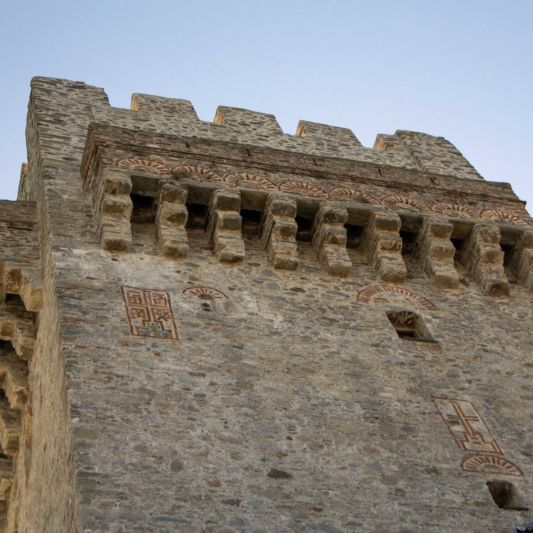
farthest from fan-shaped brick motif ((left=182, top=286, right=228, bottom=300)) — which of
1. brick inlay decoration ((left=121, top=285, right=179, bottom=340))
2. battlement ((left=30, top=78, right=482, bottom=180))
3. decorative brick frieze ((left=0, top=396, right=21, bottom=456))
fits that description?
battlement ((left=30, top=78, right=482, bottom=180))

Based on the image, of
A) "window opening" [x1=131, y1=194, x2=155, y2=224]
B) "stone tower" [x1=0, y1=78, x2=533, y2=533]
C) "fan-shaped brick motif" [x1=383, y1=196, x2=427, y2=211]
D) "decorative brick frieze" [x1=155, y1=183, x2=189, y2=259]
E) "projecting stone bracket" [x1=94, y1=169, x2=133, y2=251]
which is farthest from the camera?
"fan-shaped brick motif" [x1=383, y1=196, x2=427, y2=211]

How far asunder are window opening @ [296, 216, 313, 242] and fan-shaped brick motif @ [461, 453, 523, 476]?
11.2 ft

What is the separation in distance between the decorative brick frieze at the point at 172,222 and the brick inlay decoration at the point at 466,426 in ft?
9.40

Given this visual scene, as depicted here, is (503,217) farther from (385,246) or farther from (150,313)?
(150,313)

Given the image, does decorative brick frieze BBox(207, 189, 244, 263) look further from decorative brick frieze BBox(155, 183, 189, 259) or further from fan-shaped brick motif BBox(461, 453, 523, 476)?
fan-shaped brick motif BBox(461, 453, 523, 476)

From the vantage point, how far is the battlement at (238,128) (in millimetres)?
11742

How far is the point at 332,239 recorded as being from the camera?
377 inches

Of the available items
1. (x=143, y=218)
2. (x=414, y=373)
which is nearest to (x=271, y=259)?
(x=143, y=218)

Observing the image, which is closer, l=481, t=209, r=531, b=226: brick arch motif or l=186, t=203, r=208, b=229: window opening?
l=186, t=203, r=208, b=229: window opening

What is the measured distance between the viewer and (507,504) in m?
7.00

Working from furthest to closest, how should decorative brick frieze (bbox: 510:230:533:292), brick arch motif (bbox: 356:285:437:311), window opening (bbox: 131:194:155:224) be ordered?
decorative brick frieze (bbox: 510:230:533:292) < window opening (bbox: 131:194:155:224) < brick arch motif (bbox: 356:285:437:311)

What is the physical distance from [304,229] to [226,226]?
105 centimetres

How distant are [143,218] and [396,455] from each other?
381cm

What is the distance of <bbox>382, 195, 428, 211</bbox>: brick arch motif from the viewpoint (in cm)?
1016
